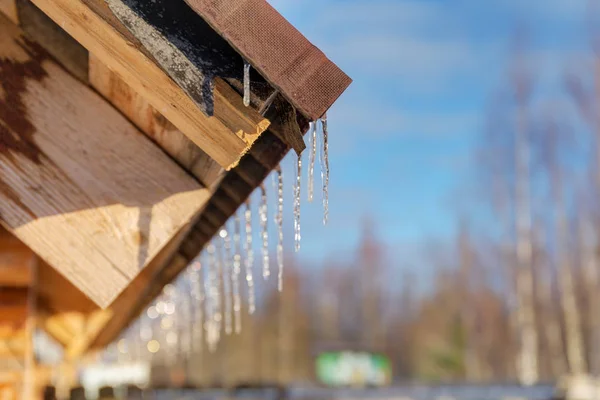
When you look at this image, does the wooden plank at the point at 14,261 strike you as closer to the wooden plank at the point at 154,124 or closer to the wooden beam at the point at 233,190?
the wooden beam at the point at 233,190

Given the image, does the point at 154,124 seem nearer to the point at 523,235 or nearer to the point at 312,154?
the point at 312,154

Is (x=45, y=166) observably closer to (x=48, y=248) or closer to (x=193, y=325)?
(x=48, y=248)

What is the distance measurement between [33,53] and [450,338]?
3500 centimetres

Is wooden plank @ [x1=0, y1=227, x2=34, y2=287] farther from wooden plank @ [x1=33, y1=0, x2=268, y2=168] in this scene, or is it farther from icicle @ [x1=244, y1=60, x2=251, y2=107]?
icicle @ [x1=244, y1=60, x2=251, y2=107]

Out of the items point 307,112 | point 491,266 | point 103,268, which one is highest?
point 491,266

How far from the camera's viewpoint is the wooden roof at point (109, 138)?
4.95 feet

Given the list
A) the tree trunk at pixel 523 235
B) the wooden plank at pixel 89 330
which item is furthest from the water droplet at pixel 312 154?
the tree trunk at pixel 523 235

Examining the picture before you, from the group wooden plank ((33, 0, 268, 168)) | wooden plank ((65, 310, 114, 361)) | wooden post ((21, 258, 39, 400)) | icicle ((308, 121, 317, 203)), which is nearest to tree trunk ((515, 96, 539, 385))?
wooden plank ((65, 310, 114, 361))

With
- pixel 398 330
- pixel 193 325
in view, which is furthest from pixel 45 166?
pixel 398 330

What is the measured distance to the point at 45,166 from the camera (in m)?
1.85

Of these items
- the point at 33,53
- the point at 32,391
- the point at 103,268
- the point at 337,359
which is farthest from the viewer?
the point at 337,359

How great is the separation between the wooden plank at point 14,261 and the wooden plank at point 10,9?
3.12ft

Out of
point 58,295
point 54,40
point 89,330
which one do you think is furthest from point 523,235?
point 54,40

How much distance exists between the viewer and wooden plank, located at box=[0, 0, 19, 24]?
2023 millimetres
